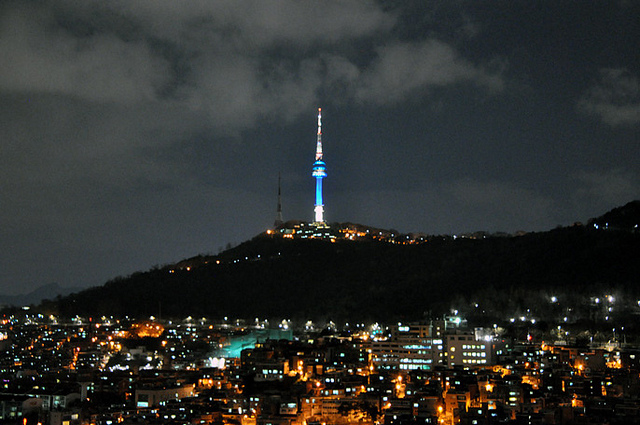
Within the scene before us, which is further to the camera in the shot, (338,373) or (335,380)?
(338,373)

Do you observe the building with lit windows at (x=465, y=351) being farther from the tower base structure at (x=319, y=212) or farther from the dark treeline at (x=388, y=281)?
the tower base structure at (x=319, y=212)

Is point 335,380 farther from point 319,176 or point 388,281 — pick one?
point 319,176

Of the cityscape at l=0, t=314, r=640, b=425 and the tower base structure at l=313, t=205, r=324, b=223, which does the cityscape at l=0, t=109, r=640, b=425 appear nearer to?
the cityscape at l=0, t=314, r=640, b=425

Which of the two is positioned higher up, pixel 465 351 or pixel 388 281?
pixel 388 281

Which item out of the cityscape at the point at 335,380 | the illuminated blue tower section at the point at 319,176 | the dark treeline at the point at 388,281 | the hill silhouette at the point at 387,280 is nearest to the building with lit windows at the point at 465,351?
the cityscape at the point at 335,380

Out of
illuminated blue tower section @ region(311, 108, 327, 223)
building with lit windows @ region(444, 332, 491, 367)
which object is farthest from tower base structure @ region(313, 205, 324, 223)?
building with lit windows @ region(444, 332, 491, 367)

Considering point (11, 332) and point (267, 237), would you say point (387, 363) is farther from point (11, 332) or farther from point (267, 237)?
point (267, 237)

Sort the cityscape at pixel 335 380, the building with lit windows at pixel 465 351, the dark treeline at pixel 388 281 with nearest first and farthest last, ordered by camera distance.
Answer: the cityscape at pixel 335 380 → the building with lit windows at pixel 465 351 → the dark treeline at pixel 388 281

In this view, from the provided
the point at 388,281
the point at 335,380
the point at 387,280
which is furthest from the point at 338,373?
the point at 387,280
